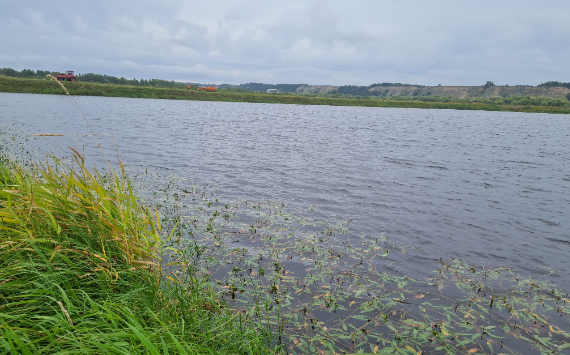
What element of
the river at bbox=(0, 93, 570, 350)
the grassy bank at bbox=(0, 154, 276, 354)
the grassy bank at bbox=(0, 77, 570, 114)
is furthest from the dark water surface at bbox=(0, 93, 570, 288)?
the grassy bank at bbox=(0, 77, 570, 114)

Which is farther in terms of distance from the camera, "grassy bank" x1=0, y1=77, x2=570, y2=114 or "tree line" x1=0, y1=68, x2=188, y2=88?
"tree line" x1=0, y1=68, x2=188, y2=88

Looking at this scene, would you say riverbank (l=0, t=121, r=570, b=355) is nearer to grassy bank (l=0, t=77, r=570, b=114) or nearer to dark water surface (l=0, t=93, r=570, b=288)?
dark water surface (l=0, t=93, r=570, b=288)

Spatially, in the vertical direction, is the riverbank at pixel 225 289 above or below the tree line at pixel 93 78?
below

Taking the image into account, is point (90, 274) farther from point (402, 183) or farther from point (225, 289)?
point (402, 183)

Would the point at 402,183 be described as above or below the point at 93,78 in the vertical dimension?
below

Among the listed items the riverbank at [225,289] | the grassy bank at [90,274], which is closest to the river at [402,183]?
the riverbank at [225,289]

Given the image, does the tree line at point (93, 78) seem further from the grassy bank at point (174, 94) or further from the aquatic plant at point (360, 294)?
the aquatic plant at point (360, 294)

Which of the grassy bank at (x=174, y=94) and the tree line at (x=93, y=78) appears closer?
the grassy bank at (x=174, y=94)

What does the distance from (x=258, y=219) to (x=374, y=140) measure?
1023 inches

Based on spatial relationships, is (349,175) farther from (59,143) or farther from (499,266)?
(59,143)

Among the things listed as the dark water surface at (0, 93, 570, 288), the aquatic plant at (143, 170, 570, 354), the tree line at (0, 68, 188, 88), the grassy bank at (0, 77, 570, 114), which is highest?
the tree line at (0, 68, 188, 88)


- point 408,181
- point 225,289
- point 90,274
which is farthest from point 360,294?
point 408,181

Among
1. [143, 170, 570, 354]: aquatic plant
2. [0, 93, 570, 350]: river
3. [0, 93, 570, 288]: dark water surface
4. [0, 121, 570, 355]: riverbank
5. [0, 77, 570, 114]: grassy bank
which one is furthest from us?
[0, 77, 570, 114]: grassy bank

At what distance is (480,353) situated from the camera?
5.91 metres
